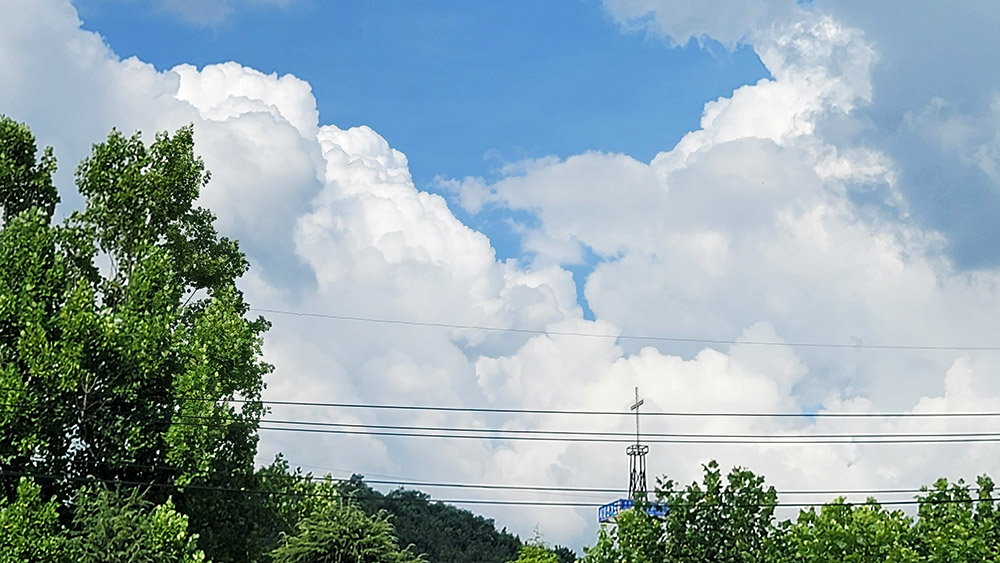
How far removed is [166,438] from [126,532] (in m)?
2.23

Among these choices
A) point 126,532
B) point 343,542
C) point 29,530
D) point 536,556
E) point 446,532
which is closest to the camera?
point 29,530

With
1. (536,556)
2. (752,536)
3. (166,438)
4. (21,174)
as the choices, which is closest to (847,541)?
(752,536)

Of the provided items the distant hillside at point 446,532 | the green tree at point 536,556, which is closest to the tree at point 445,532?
the distant hillside at point 446,532

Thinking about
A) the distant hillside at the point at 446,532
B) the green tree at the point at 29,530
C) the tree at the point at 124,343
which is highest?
the distant hillside at the point at 446,532

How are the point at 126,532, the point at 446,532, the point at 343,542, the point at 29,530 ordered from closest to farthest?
the point at 29,530
the point at 126,532
the point at 343,542
the point at 446,532

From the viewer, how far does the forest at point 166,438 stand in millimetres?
26953

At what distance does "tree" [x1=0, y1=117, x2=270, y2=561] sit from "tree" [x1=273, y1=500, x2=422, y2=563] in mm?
2577

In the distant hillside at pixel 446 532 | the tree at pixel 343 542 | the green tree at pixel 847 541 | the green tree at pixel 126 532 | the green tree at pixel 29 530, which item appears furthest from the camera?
the distant hillside at pixel 446 532

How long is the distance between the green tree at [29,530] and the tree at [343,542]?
17.1ft

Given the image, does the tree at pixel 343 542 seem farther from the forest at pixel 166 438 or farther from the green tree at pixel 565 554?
the green tree at pixel 565 554

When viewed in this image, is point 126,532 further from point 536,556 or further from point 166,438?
point 536,556

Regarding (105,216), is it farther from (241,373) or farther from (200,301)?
(241,373)

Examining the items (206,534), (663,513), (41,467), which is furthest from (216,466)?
(663,513)

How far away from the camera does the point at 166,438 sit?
27.5 metres
